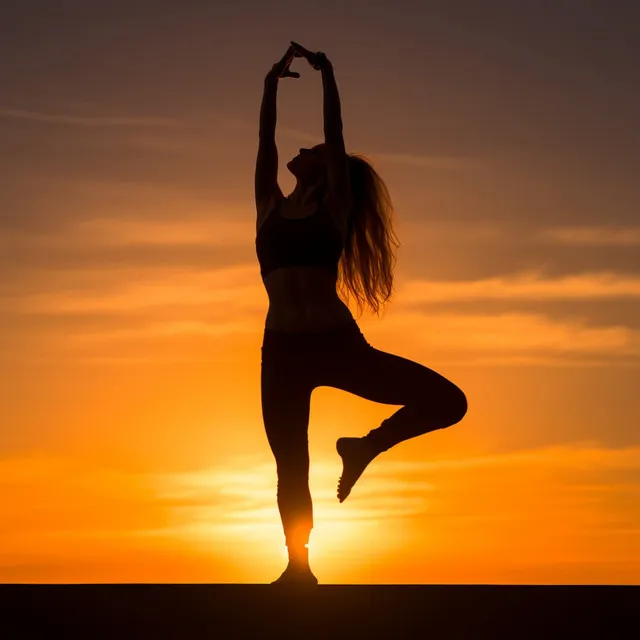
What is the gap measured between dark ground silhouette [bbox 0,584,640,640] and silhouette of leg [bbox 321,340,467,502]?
2.99ft

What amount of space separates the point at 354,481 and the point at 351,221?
1.52 m

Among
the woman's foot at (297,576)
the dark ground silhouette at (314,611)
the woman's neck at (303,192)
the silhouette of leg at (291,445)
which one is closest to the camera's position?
the dark ground silhouette at (314,611)

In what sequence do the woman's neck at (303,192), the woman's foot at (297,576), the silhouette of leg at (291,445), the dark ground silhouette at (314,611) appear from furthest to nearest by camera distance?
the woman's neck at (303,192)
the silhouette of leg at (291,445)
the woman's foot at (297,576)
the dark ground silhouette at (314,611)

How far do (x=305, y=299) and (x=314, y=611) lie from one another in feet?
5.83

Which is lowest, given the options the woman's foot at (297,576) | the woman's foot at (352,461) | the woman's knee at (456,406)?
the woman's foot at (297,576)

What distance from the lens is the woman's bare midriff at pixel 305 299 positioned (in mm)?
6418

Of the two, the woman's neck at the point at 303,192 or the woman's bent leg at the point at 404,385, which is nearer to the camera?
the woman's bent leg at the point at 404,385

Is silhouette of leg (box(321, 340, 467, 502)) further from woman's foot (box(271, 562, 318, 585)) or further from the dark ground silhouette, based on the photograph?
the dark ground silhouette

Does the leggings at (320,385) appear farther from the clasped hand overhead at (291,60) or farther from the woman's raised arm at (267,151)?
the clasped hand overhead at (291,60)

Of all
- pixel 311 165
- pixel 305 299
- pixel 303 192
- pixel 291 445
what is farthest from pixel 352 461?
pixel 311 165

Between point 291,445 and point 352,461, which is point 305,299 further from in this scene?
point 352,461

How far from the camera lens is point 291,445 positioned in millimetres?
6543

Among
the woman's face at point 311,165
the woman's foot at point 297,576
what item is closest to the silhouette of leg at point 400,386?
the woman's foot at point 297,576

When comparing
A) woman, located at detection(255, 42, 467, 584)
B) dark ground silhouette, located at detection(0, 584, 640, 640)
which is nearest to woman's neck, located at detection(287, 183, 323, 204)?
woman, located at detection(255, 42, 467, 584)
